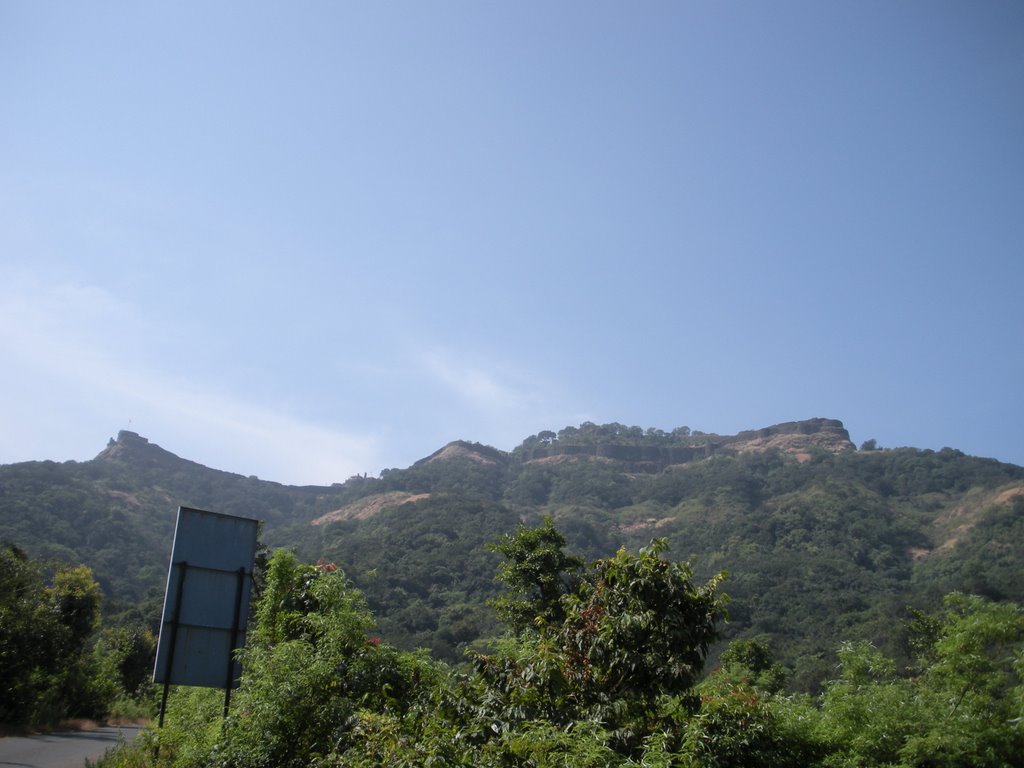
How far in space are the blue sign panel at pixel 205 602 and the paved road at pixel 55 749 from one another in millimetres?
3595

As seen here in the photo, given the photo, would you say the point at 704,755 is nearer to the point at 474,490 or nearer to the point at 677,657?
the point at 677,657

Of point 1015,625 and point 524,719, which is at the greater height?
point 1015,625

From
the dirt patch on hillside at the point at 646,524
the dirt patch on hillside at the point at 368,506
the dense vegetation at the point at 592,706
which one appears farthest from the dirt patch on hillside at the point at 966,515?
the dense vegetation at the point at 592,706

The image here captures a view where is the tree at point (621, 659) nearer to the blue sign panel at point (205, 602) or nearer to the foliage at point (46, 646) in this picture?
the blue sign panel at point (205, 602)

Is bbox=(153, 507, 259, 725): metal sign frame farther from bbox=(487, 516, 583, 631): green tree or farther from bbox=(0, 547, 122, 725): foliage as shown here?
bbox=(0, 547, 122, 725): foliage

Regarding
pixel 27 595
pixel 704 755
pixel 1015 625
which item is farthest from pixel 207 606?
pixel 27 595

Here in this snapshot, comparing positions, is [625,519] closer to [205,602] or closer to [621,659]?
[205,602]

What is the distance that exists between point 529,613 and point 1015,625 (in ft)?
28.9

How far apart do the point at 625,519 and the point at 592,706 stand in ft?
313

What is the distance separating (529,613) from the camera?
15.9 m

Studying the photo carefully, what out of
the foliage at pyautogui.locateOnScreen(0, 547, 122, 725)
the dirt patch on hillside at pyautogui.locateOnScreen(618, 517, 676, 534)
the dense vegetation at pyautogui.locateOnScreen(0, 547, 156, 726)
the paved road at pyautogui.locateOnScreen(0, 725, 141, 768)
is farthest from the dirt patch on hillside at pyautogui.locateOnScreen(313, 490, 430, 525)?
the paved road at pyautogui.locateOnScreen(0, 725, 141, 768)

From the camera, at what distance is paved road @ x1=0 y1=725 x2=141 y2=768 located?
14.6 meters

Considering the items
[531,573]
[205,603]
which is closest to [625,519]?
[531,573]

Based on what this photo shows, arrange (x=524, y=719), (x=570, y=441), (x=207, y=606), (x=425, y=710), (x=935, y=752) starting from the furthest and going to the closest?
(x=570, y=441), (x=207, y=606), (x=935, y=752), (x=425, y=710), (x=524, y=719)
